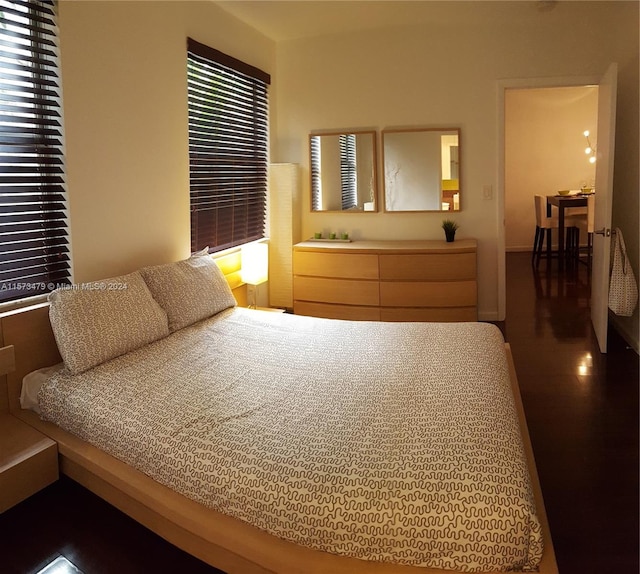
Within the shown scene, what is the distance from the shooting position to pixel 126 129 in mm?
2893

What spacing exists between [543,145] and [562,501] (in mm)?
6965

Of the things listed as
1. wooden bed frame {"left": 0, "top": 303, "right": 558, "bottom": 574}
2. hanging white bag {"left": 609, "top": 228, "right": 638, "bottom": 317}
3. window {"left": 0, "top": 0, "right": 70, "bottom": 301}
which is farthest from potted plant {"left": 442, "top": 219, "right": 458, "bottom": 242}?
window {"left": 0, "top": 0, "right": 70, "bottom": 301}

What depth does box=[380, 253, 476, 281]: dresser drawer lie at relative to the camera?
408 cm

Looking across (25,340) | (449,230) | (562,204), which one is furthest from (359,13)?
(562,204)

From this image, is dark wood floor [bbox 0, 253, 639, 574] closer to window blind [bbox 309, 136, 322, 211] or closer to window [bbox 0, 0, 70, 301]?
window [bbox 0, 0, 70, 301]

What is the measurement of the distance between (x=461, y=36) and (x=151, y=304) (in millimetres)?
3346

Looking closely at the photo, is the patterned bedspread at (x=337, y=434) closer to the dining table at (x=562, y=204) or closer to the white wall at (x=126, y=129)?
the white wall at (x=126, y=129)

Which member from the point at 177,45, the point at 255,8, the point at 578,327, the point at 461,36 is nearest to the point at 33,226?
the point at 177,45

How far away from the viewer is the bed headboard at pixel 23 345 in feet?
7.41

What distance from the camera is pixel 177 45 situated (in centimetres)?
327

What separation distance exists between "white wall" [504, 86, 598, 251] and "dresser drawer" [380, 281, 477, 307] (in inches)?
181

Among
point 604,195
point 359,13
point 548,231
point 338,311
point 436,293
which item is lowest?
point 338,311

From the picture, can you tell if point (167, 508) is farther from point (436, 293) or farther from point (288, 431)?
point (436, 293)

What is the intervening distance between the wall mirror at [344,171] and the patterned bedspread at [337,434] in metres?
2.29
